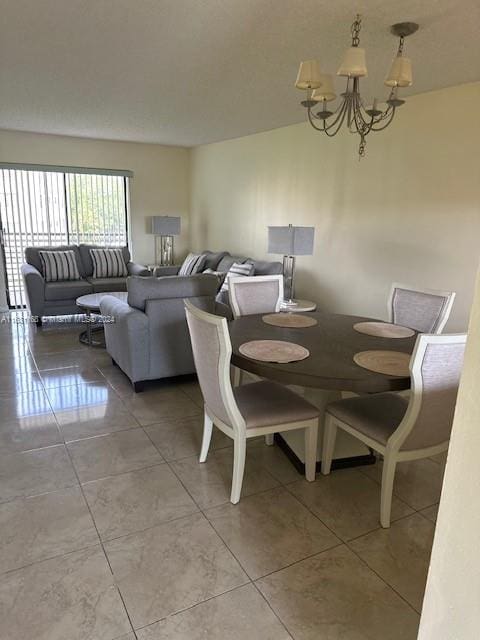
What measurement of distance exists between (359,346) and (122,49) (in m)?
2.29

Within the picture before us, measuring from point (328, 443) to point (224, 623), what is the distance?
108cm

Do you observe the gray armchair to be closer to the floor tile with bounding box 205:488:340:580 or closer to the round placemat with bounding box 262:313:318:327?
the round placemat with bounding box 262:313:318:327

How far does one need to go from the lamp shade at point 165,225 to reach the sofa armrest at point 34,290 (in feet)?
6.03

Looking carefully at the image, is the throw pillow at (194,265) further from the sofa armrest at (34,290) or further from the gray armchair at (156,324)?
the gray armchair at (156,324)

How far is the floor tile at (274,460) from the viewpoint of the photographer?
2387mm

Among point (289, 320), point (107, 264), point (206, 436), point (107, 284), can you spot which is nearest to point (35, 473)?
point (206, 436)

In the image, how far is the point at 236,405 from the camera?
214 centimetres

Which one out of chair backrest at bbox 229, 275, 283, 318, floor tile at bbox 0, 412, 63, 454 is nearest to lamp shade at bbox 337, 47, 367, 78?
chair backrest at bbox 229, 275, 283, 318

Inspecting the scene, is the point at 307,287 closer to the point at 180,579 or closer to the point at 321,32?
the point at 321,32

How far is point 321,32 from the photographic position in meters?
2.32

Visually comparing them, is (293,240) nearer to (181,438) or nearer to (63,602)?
(181,438)

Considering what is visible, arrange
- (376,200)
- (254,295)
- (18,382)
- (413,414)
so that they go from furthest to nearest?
(376,200) → (18,382) → (254,295) → (413,414)

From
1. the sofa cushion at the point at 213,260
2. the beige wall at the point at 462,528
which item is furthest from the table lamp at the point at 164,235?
the beige wall at the point at 462,528

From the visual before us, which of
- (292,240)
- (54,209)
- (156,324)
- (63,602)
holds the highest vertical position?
(54,209)
